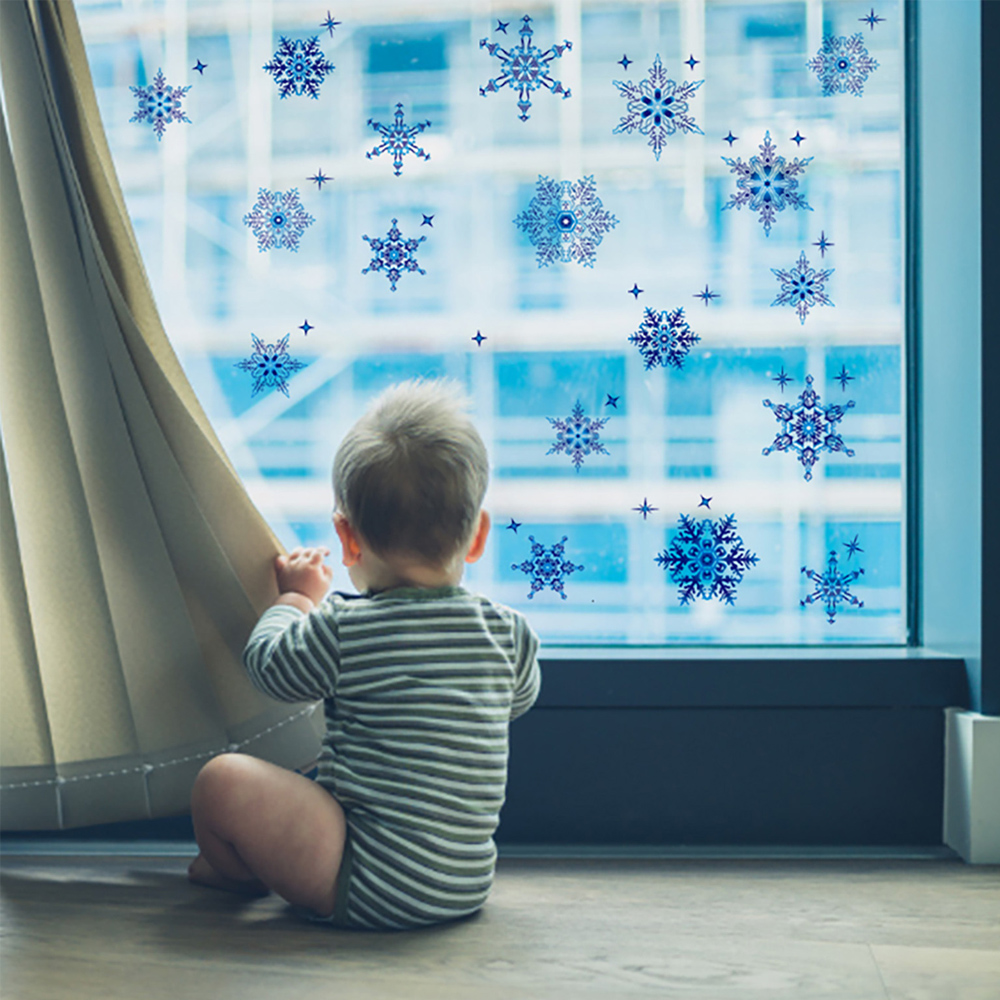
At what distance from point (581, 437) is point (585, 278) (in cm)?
23

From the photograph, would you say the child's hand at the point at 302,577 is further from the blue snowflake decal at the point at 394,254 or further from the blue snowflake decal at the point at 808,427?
the blue snowflake decal at the point at 808,427

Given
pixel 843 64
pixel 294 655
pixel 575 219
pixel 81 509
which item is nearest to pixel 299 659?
pixel 294 655

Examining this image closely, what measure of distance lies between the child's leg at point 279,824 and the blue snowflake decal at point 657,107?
39.1 inches

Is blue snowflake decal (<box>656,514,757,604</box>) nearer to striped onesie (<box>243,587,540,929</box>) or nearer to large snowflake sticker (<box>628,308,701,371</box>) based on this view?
large snowflake sticker (<box>628,308,701,371</box>)

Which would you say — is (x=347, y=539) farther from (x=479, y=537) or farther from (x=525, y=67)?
(x=525, y=67)

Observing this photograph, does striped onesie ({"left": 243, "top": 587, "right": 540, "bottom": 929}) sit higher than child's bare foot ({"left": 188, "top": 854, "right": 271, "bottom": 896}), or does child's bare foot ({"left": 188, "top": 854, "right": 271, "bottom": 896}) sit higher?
striped onesie ({"left": 243, "top": 587, "right": 540, "bottom": 929})

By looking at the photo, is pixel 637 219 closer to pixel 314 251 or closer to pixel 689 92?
pixel 689 92

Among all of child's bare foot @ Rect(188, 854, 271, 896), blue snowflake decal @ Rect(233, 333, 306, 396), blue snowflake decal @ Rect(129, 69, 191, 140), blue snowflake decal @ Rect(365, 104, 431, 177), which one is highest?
blue snowflake decal @ Rect(129, 69, 191, 140)

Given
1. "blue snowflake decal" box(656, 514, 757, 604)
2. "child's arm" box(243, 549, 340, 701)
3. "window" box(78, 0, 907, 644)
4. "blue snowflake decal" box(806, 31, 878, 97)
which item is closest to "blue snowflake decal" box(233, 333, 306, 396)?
"window" box(78, 0, 907, 644)

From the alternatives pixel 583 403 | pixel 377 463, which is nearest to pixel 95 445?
pixel 377 463

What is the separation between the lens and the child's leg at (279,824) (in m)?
1.03

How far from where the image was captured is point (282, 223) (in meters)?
1.43

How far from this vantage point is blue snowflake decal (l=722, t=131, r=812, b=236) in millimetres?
1393

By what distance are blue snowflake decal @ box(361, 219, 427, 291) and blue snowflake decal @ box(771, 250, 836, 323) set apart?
0.52 meters
